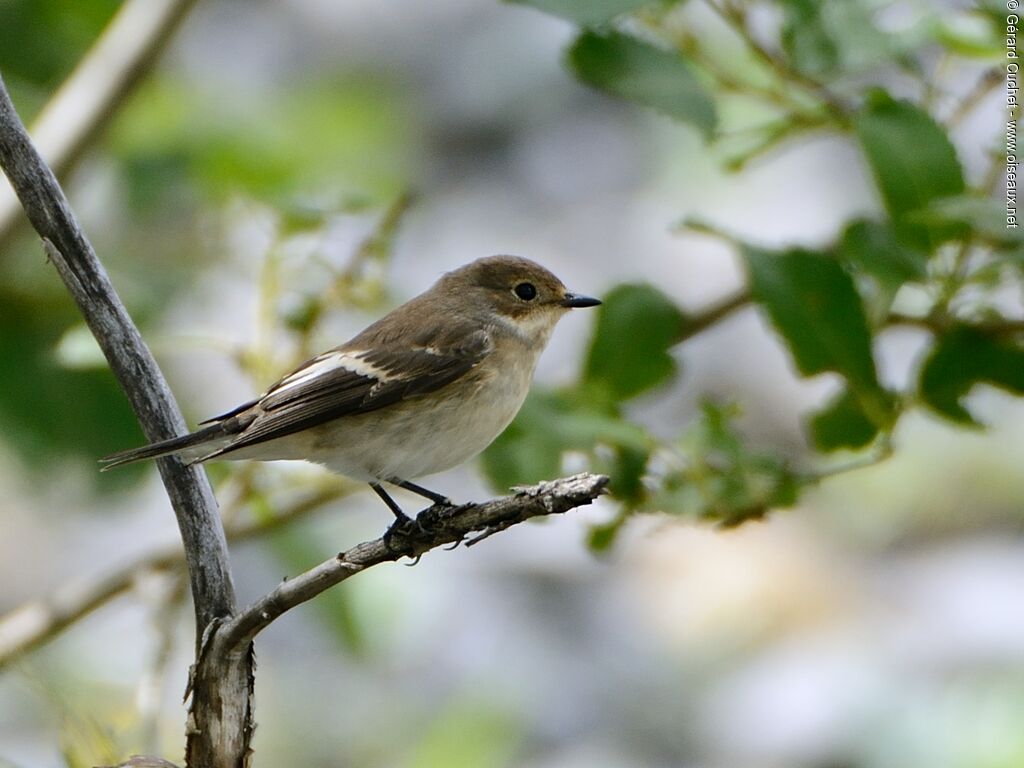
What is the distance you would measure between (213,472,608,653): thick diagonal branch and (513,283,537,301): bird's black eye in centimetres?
161

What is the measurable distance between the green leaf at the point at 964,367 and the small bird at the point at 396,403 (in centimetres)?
90

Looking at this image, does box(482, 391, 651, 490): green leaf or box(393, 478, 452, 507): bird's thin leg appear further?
box(393, 478, 452, 507): bird's thin leg

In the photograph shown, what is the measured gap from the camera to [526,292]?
3.54 m

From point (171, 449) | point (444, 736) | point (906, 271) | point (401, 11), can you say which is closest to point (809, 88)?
point (906, 271)

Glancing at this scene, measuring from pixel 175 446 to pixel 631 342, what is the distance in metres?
1.15

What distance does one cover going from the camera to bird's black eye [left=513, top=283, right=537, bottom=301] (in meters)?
3.54

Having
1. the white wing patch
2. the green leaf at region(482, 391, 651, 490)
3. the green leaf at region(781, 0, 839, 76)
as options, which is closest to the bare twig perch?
the green leaf at region(482, 391, 651, 490)

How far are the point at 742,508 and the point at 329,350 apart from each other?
104 cm

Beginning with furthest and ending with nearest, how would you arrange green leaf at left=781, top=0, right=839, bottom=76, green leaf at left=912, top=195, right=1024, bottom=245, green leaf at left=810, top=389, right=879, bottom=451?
1. green leaf at left=810, top=389, right=879, bottom=451
2. green leaf at left=781, top=0, right=839, bottom=76
3. green leaf at left=912, top=195, right=1024, bottom=245

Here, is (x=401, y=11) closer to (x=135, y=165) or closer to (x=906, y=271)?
(x=135, y=165)

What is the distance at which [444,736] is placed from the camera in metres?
4.03

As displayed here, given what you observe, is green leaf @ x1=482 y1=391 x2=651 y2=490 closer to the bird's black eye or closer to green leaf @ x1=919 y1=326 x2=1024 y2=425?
green leaf @ x1=919 y1=326 x2=1024 y2=425

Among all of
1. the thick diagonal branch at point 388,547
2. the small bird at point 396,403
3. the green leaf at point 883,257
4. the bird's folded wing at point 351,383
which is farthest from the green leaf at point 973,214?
the bird's folded wing at point 351,383

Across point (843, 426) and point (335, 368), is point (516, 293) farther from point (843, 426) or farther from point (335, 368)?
point (843, 426)
